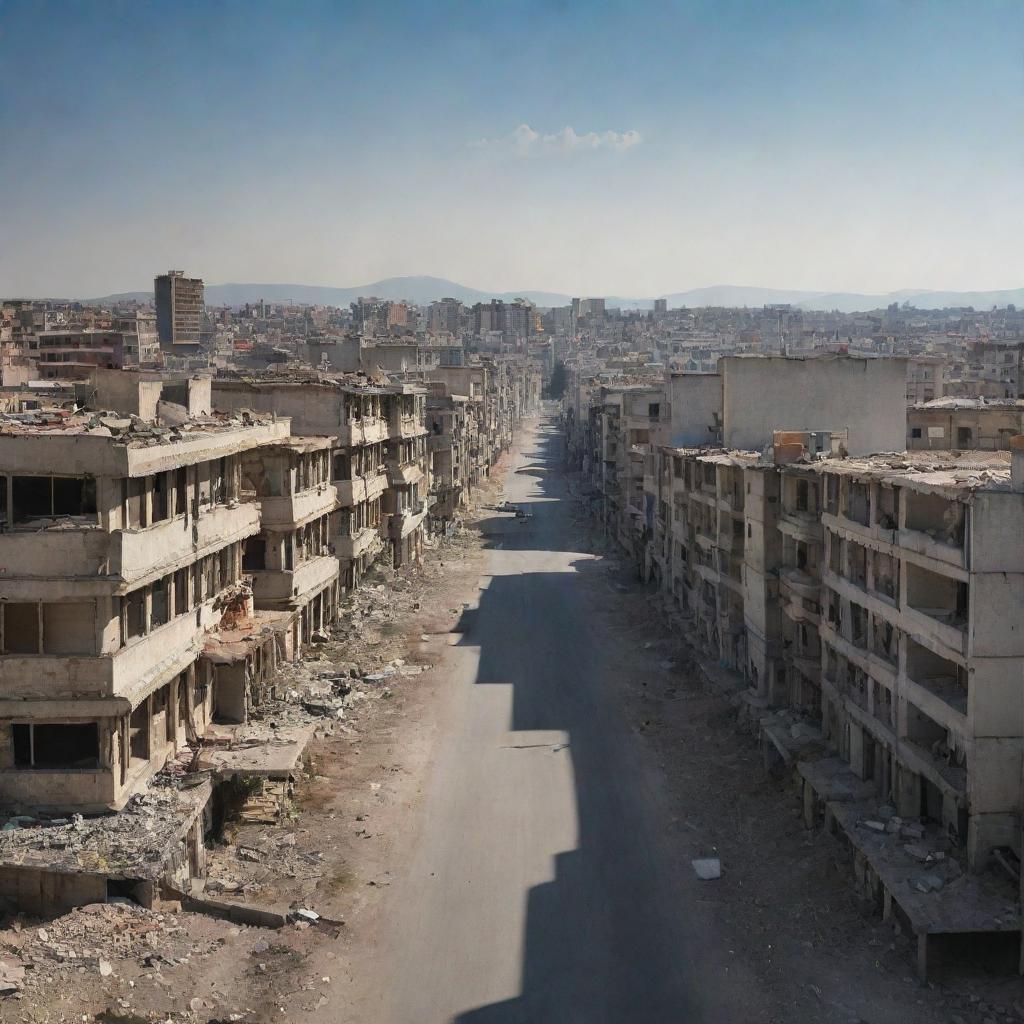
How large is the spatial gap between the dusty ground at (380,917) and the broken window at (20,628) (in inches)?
190

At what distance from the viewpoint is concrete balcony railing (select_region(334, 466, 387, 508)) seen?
40.1 metres

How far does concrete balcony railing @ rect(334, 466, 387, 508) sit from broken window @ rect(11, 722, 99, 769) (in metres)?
18.7

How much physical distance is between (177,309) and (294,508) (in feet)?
373

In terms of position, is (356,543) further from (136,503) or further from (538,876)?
(538,876)

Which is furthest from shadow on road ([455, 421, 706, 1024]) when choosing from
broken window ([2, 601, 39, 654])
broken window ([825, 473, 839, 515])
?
broken window ([2, 601, 39, 654])

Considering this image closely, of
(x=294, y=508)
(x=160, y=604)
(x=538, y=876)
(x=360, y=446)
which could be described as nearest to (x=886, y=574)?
(x=538, y=876)

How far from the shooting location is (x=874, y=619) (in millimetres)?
23188

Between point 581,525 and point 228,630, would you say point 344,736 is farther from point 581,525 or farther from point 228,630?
point 581,525

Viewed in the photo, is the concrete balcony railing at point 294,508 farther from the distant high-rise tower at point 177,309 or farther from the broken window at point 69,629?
the distant high-rise tower at point 177,309

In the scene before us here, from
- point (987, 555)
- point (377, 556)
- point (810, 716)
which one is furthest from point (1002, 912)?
point (377, 556)

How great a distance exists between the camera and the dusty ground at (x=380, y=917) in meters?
16.6

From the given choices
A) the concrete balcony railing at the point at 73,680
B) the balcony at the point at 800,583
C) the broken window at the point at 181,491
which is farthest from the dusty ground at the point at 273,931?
the balcony at the point at 800,583

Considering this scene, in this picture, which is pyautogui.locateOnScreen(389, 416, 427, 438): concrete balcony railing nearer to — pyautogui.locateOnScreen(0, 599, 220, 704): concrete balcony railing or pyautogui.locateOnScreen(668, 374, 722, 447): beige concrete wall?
pyautogui.locateOnScreen(668, 374, 722, 447): beige concrete wall

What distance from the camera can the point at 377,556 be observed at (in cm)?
4897
